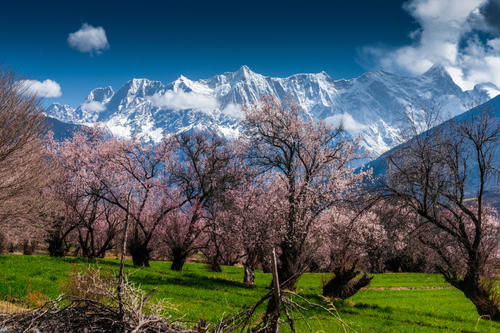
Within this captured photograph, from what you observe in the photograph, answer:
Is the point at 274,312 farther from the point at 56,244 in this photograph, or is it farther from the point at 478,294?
the point at 56,244

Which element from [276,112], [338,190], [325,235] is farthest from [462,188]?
[276,112]

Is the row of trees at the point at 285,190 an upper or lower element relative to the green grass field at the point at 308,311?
upper

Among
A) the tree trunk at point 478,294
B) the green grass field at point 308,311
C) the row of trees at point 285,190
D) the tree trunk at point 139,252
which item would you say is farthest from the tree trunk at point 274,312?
the tree trunk at point 139,252

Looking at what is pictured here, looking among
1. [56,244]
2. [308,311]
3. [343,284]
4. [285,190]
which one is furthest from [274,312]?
[56,244]

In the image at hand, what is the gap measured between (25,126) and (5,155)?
53.3 inches

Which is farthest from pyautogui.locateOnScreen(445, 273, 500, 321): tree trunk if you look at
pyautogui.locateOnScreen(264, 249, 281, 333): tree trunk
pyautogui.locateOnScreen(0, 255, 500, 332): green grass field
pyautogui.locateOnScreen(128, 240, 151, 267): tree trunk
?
pyautogui.locateOnScreen(128, 240, 151, 267): tree trunk

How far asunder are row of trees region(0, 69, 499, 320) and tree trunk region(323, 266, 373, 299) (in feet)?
0.23

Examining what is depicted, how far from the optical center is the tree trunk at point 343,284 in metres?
19.3

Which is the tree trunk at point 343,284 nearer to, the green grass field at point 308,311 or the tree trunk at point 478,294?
the green grass field at point 308,311

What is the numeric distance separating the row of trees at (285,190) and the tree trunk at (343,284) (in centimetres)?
7

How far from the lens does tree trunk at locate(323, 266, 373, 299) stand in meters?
19.3

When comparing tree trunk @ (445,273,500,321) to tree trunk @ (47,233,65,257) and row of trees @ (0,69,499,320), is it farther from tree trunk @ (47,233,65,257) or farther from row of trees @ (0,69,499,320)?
tree trunk @ (47,233,65,257)

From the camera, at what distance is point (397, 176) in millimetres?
17781

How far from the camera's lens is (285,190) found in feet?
84.9
